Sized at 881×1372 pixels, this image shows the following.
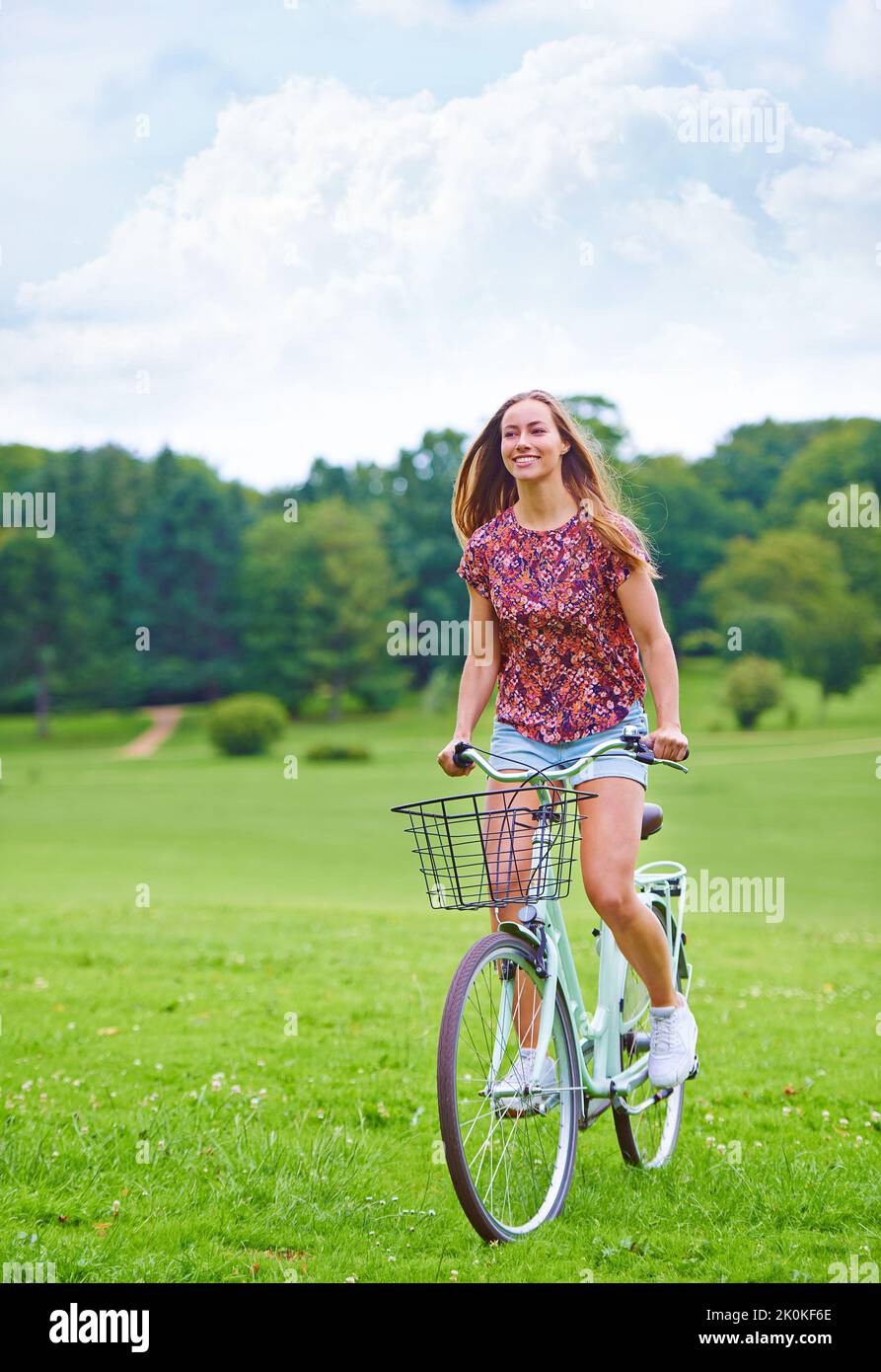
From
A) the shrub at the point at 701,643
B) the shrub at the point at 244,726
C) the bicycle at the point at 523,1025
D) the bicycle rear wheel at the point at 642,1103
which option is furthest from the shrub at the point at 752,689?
the bicycle at the point at 523,1025

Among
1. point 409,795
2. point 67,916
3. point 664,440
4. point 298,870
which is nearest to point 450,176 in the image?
point 664,440

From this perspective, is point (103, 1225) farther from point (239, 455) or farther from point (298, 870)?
point (239, 455)

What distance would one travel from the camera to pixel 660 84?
49938mm

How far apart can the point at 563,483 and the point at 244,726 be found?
1568 inches

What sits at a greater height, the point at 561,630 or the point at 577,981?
the point at 561,630

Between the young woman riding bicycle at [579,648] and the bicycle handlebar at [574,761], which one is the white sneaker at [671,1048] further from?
the bicycle handlebar at [574,761]

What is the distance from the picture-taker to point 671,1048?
396cm

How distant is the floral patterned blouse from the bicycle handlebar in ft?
0.75

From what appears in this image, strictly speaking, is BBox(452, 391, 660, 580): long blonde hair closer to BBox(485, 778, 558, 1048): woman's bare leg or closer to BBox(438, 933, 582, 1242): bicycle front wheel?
BBox(485, 778, 558, 1048): woman's bare leg

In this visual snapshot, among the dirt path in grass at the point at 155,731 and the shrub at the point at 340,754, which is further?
the dirt path in grass at the point at 155,731

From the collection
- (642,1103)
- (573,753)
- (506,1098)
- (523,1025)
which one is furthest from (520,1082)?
(573,753)

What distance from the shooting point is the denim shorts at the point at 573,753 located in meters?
3.72

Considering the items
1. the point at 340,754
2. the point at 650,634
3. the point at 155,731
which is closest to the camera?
the point at 650,634

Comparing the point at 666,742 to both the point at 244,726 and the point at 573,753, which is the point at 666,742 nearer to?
the point at 573,753
